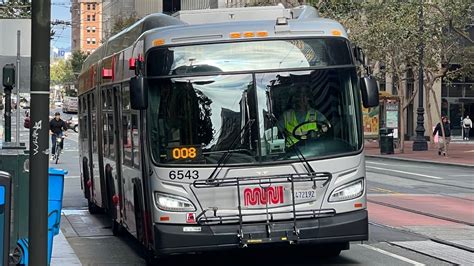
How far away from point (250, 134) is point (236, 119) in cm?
23

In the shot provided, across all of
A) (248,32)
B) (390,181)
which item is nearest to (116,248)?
(248,32)

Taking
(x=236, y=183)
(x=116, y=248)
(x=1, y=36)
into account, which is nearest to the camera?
(x=236, y=183)

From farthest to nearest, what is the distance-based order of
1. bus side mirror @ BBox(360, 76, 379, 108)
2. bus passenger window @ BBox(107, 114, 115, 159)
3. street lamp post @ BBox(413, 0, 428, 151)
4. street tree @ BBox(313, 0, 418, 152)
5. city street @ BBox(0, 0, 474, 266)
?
1. street lamp post @ BBox(413, 0, 428, 151)
2. street tree @ BBox(313, 0, 418, 152)
3. bus passenger window @ BBox(107, 114, 115, 159)
4. bus side mirror @ BBox(360, 76, 379, 108)
5. city street @ BBox(0, 0, 474, 266)

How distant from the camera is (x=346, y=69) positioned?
870 centimetres

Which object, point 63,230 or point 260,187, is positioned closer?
point 260,187

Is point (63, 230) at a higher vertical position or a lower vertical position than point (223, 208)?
lower

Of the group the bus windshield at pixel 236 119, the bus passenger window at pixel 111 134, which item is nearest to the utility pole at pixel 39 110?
the bus windshield at pixel 236 119

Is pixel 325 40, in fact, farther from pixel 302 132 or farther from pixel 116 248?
pixel 116 248

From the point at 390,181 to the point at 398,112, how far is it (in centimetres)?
1753

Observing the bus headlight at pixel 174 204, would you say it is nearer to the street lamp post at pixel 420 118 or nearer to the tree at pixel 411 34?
the tree at pixel 411 34

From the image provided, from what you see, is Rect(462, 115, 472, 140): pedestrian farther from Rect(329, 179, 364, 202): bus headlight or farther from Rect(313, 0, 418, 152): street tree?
Rect(329, 179, 364, 202): bus headlight

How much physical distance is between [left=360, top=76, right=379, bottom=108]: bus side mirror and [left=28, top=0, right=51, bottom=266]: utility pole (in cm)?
408

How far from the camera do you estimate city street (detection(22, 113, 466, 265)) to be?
1011 centimetres

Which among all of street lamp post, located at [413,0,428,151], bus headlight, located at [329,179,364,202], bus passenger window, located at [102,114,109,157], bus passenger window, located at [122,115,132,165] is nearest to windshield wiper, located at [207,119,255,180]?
bus headlight, located at [329,179,364,202]
